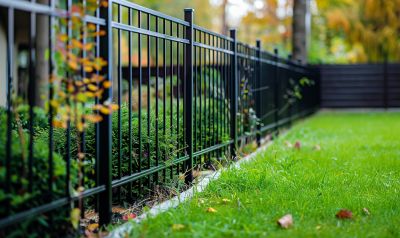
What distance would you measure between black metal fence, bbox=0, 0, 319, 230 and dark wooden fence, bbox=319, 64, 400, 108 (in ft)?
32.9

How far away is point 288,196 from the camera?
411 cm

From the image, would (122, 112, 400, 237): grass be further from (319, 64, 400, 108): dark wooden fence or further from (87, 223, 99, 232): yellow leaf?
(319, 64, 400, 108): dark wooden fence

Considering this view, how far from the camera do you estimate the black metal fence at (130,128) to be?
264cm

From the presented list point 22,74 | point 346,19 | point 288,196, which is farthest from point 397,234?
point 346,19

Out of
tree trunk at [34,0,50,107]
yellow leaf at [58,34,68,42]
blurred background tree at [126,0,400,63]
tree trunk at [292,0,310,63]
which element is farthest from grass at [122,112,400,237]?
blurred background tree at [126,0,400,63]

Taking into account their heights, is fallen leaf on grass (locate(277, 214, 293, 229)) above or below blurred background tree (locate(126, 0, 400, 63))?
below

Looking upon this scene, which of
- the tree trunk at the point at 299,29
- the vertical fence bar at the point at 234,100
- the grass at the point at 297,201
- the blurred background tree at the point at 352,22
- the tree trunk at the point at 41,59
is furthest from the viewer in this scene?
the blurred background tree at the point at 352,22

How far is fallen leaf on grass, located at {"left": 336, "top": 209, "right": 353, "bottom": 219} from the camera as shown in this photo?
11.5 feet

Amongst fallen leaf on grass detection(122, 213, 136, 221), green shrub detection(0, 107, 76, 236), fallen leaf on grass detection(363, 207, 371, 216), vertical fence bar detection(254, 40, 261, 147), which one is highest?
vertical fence bar detection(254, 40, 261, 147)

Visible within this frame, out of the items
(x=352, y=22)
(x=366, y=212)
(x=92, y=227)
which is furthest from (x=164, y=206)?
(x=352, y=22)

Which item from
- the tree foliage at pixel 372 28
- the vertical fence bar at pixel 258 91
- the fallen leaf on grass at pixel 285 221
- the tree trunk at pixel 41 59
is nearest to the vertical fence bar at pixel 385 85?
the tree foliage at pixel 372 28

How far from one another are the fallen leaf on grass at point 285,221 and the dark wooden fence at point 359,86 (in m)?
16.0

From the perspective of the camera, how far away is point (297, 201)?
395 cm

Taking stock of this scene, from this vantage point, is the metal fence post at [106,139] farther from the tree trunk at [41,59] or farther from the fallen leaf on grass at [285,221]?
the tree trunk at [41,59]
